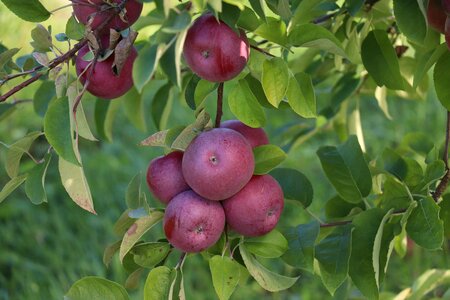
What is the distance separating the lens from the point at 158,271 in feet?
3.01

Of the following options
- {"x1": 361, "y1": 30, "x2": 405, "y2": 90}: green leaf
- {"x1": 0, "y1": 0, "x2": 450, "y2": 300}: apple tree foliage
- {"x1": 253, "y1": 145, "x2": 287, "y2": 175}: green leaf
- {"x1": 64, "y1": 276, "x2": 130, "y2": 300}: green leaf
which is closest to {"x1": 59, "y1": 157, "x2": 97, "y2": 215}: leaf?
{"x1": 0, "y1": 0, "x2": 450, "y2": 300}: apple tree foliage

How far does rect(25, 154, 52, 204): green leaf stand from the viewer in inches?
36.3

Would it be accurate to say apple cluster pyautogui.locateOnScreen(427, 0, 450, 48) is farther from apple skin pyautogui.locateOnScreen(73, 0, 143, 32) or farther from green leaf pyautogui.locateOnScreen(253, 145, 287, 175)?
apple skin pyautogui.locateOnScreen(73, 0, 143, 32)

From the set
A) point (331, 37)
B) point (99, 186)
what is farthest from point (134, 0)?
point (99, 186)

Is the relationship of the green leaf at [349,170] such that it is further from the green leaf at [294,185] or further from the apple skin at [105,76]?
the apple skin at [105,76]

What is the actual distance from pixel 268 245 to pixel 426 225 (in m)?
0.20

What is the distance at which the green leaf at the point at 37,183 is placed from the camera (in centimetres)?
92

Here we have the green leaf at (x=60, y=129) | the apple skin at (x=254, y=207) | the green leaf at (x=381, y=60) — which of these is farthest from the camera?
the green leaf at (x=381, y=60)

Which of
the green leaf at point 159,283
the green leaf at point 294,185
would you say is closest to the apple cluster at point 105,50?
the green leaf at point 159,283

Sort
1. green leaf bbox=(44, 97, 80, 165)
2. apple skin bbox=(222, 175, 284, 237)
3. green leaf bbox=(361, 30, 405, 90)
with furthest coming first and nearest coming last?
green leaf bbox=(361, 30, 405, 90) < apple skin bbox=(222, 175, 284, 237) < green leaf bbox=(44, 97, 80, 165)

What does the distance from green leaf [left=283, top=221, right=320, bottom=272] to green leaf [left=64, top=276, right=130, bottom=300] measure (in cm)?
22

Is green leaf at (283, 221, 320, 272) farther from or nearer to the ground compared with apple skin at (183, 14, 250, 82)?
nearer to the ground

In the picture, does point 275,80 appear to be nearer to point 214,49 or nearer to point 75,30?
point 214,49

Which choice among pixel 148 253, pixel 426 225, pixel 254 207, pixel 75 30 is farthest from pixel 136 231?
pixel 426 225
